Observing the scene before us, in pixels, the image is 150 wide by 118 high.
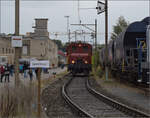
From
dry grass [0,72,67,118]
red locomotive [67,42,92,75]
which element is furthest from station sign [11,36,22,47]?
red locomotive [67,42,92,75]

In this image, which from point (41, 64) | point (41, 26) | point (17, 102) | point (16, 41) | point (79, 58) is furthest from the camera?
point (79, 58)

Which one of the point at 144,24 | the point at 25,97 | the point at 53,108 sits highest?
the point at 144,24

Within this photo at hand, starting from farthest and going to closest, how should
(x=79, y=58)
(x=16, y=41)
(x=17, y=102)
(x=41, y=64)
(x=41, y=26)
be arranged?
(x=79, y=58), (x=41, y=26), (x=16, y=41), (x=17, y=102), (x=41, y=64)

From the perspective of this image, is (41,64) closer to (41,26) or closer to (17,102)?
(17,102)

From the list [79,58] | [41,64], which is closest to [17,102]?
[41,64]

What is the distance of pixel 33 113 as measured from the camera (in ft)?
27.6

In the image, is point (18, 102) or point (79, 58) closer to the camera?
point (18, 102)

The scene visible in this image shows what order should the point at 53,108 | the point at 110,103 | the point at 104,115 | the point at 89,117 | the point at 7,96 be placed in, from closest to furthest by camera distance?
the point at 7,96 → the point at 89,117 → the point at 104,115 → the point at 53,108 → the point at 110,103

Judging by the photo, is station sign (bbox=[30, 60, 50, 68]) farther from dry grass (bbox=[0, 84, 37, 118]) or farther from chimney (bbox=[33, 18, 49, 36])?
chimney (bbox=[33, 18, 49, 36])

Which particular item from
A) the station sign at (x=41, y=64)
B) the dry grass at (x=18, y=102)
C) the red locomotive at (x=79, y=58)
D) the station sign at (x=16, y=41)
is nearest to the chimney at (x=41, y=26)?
the station sign at (x=16, y=41)

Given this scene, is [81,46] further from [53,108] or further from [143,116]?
[143,116]

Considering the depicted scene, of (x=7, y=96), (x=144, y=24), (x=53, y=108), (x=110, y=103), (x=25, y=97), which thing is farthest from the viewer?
(x=144, y=24)

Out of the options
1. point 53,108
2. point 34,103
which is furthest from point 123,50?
point 34,103

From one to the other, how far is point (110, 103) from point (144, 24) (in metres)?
7.04
